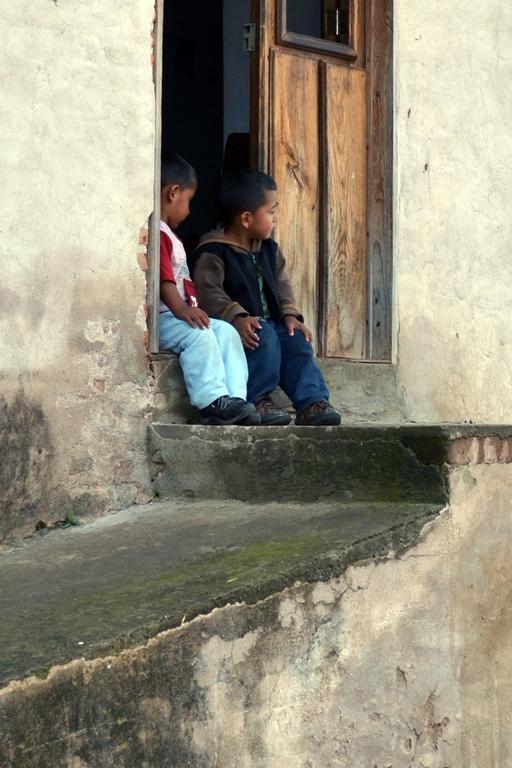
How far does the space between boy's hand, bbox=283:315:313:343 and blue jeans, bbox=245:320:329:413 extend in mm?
85

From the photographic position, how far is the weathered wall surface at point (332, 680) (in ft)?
8.99

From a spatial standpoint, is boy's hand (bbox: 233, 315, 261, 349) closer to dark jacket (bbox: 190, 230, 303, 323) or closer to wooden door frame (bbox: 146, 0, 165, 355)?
dark jacket (bbox: 190, 230, 303, 323)

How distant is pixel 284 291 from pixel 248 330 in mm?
475

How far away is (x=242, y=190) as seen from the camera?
518 centimetres

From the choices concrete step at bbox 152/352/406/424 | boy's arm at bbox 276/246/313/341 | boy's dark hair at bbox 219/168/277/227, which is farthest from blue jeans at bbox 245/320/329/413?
boy's dark hair at bbox 219/168/277/227

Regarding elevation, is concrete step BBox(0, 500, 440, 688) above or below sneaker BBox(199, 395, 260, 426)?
below

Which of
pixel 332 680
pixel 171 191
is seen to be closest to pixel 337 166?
pixel 171 191

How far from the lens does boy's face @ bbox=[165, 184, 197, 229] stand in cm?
501

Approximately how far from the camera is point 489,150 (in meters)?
6.12

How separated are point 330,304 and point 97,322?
159 cm

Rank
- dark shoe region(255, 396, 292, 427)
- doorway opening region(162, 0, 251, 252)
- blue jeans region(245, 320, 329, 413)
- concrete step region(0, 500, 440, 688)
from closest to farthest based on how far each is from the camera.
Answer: concrete step region(0, 500, 440, 688), dark shoe region(255, 396, 292, 427), blue jeans region(245, 320, 329, 413), doorway opening region(162, 0, 251, 252)

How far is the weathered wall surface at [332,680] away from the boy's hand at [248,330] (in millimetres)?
1229

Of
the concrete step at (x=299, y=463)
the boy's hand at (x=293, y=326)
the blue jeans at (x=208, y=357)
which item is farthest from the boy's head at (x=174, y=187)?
the concrete step at (x=299, y=463)

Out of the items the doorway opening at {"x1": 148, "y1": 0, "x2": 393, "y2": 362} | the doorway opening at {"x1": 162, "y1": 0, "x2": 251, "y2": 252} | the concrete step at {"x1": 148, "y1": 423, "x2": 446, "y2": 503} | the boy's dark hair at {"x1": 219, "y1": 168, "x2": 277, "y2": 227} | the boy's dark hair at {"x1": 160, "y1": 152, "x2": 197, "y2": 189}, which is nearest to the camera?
the concrete step at {"x1": 148, "y1": 423, "x2": 446, "y2": 503}
